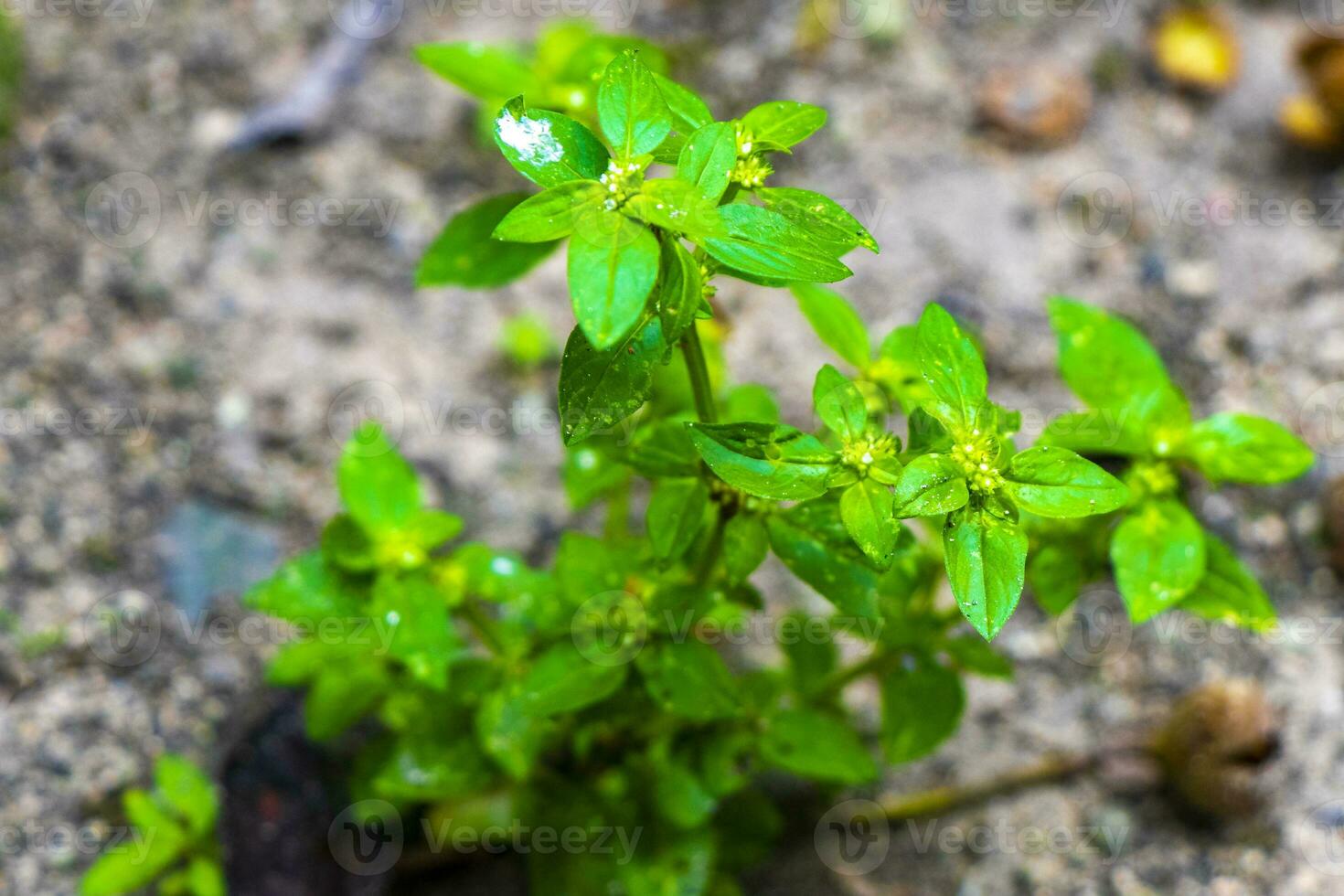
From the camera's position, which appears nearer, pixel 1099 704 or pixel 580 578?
pixel 580 578

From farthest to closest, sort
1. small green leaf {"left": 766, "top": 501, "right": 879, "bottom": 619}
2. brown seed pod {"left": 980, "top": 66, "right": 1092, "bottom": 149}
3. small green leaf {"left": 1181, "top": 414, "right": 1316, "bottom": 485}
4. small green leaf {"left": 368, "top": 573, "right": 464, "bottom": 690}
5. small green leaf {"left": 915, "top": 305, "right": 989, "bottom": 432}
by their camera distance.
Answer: brown seed pod {"left": 980, "top": 66, "right": 1092, "bottom": 149} < small green leaf {"left": 368, "top": 573, "right": 464, "bottom": 690} < small green leaf {"left": 1181, "top": 414, "right": 1316, "bottom": 485} < small green leaf {"left": 766, "top": 501, "right": 879, "bottom": 619} < small green leaf {"left": 915, "top": 305, "right": 989, "bottom": 432}

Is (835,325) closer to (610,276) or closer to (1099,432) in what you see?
(1099,432)

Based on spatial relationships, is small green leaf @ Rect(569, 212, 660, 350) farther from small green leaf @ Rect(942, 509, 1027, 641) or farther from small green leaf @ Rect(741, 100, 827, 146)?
small green leaf @ Rect(942, 509, 1027, 641)

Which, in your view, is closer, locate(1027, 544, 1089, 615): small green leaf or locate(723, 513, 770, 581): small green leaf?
locate(723, 513, 770, 581): small green leaf

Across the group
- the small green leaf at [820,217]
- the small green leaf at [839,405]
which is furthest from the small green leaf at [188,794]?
the small green leaf at [820,217]

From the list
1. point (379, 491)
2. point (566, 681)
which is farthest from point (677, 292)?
point (379, 491)

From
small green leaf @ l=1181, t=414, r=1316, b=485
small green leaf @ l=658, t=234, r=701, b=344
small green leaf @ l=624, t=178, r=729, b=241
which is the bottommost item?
small green leaf @ l=1181, t=414, r=1316, b=485

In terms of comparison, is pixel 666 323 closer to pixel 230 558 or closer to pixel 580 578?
pixel 580 578

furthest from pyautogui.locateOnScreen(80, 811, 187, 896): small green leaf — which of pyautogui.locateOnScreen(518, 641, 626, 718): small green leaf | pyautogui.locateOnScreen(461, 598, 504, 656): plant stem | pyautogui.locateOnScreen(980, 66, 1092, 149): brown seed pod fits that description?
pyautogui.locateOnScreen(980, 66, 1092, 149): brown seed pod

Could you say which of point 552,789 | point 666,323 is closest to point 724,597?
point 666,323
